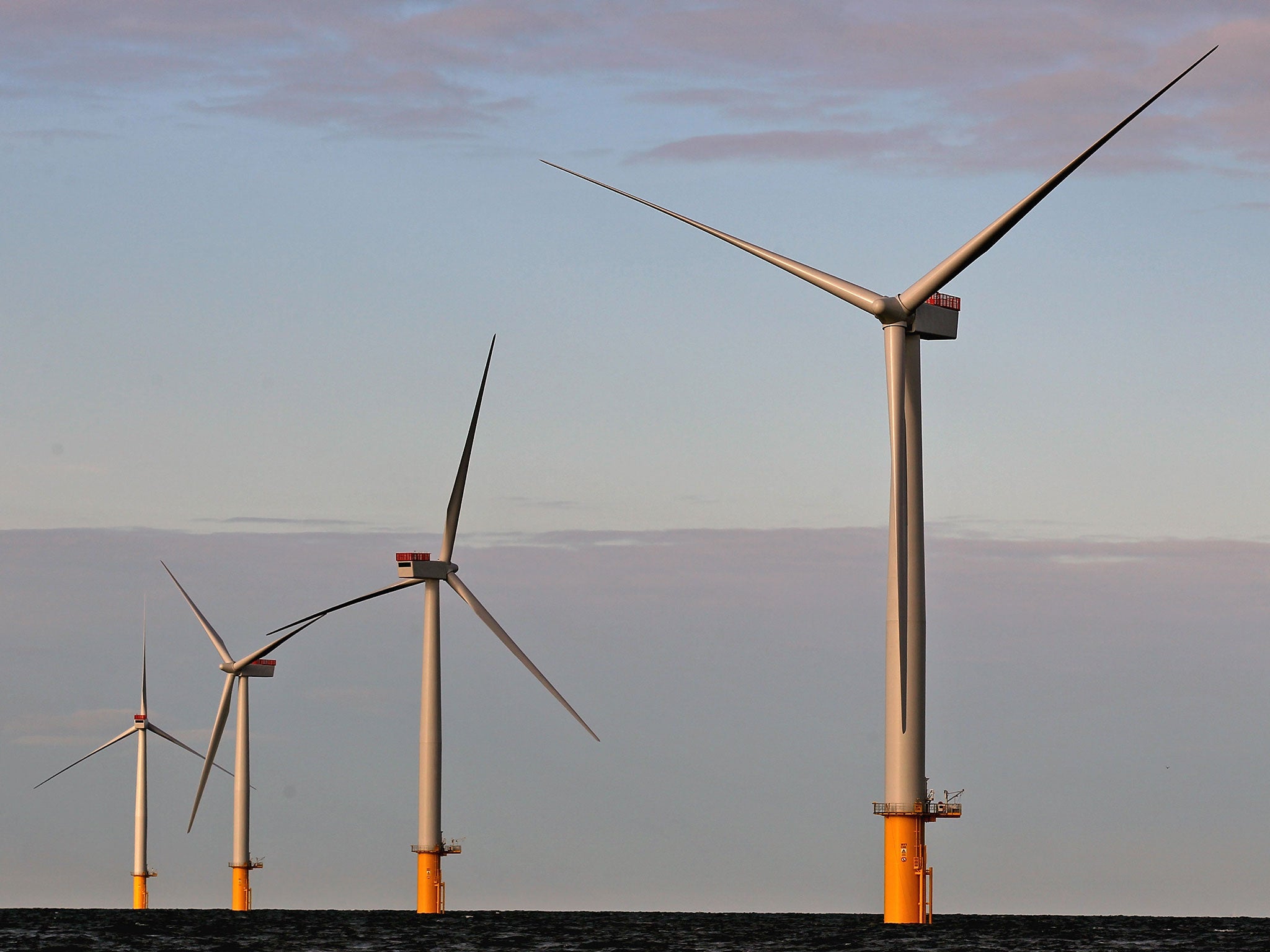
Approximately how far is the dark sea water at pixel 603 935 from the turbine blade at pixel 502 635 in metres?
14.8

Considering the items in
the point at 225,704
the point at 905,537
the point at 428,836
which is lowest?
the point at 428,836

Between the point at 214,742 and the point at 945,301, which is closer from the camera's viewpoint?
the point at 945,301

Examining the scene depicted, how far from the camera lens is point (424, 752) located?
5335 inches

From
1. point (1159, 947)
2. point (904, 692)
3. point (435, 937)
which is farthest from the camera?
point (435, 937)

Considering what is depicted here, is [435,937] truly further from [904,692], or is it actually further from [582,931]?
[904,692]

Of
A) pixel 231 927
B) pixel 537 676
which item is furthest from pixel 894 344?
pixel 231 927

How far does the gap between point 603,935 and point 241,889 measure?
43276mm

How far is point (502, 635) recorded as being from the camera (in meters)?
128

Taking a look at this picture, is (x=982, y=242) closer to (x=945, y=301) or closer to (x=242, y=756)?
(x=945, y=301)

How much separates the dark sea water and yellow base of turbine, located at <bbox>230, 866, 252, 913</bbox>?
1645mm

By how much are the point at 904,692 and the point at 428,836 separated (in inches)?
2460

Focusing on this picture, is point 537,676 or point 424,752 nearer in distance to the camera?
point 537,676

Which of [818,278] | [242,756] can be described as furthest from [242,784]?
[818,278]

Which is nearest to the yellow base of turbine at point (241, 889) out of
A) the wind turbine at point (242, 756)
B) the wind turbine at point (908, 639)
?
the wind turbine at point (242, 756)
